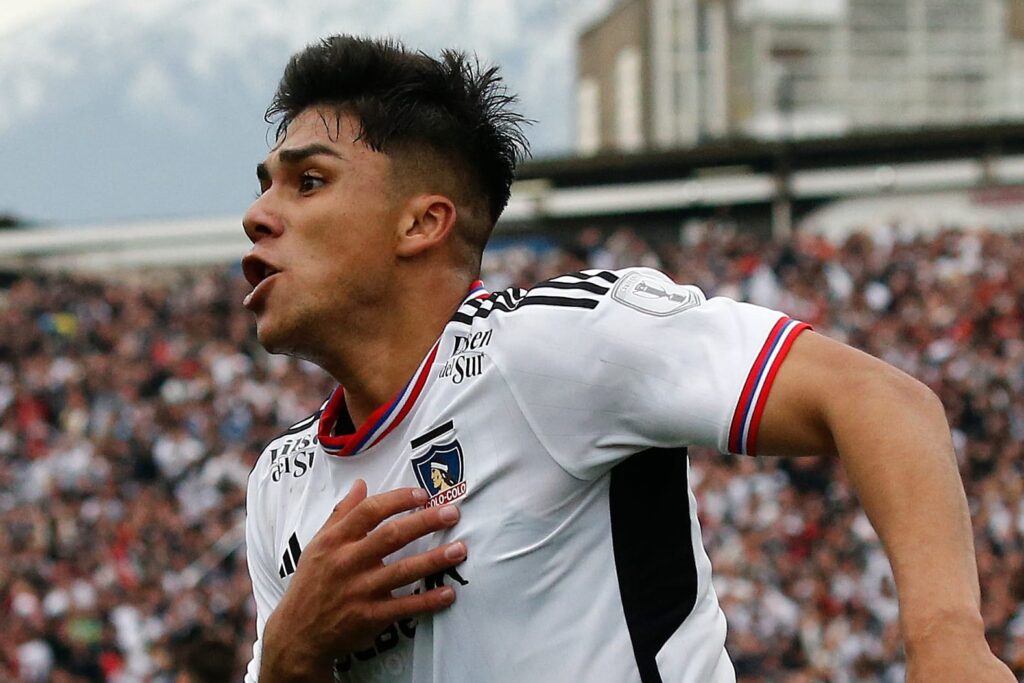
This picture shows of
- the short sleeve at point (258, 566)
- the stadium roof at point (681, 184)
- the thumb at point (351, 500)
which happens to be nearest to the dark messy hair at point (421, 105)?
the thumb at point (351, 500)

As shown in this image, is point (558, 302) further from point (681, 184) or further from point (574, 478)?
point (681, 184)

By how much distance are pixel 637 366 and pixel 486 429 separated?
0.36 meters

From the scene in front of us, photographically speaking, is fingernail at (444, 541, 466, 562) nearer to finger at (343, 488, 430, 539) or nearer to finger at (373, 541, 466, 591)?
finger at (373, 541, 466, 591)

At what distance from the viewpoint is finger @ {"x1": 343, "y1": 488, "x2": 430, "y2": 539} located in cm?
257

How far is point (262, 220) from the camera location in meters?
2.78

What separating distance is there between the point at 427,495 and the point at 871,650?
35.2ft

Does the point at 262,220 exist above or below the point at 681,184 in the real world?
above

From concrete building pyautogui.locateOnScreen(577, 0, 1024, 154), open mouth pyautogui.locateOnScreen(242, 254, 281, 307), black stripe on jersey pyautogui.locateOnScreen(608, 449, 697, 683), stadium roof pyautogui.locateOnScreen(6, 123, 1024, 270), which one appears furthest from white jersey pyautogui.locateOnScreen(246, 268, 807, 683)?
concrete building pyautogui.locateOnScreen(577, 0, 1024, 154)

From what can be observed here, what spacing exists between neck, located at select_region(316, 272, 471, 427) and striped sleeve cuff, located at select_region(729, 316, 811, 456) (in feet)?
2.57

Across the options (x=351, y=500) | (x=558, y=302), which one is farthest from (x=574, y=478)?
(x=351, y=500)

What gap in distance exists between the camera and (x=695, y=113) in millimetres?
48812

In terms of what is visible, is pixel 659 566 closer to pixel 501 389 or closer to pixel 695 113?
pixel 501 389

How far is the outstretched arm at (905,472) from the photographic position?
1.86m

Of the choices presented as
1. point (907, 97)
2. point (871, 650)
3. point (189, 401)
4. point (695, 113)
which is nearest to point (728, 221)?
point (189, 401)
